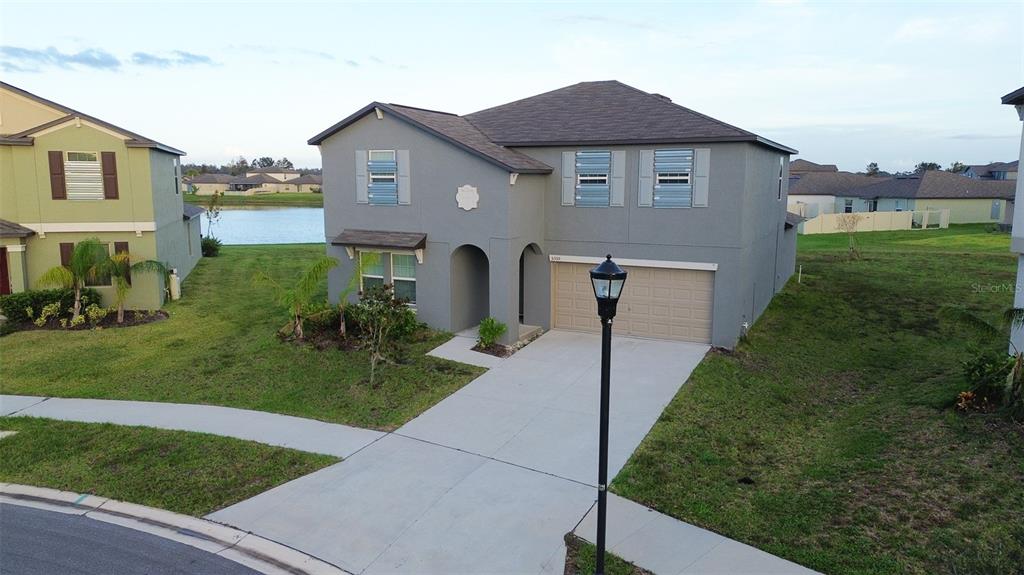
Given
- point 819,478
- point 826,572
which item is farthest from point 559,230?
point 826,572

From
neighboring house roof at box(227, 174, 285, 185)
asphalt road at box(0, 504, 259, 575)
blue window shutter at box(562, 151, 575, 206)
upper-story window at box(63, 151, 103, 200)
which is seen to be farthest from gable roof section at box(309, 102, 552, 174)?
neighboring house roof at box(227, 174, 285, 185)

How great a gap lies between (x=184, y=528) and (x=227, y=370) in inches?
256

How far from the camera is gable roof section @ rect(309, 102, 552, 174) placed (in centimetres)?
1594

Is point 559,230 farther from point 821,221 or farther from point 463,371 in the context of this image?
point 821,221

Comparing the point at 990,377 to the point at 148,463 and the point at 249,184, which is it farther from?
the point at 249,184

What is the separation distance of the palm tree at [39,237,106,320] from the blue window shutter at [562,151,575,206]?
1227cm

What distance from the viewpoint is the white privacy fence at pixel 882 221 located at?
1786 inches

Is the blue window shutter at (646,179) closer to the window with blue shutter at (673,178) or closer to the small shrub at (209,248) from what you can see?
the window with blue shutter at (673,178)

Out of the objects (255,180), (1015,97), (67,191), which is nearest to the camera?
(1015,97)

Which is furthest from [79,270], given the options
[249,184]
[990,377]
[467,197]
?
[249,184]

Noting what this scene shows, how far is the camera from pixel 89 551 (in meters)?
7.96

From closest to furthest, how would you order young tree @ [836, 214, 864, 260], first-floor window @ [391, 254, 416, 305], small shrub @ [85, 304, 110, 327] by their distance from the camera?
1. first-floor window @ [391, 254, 416, 305]
2. small shrub @ [85, 304, 110, 327]
3. young tree @ [836, 214, 864, 260]

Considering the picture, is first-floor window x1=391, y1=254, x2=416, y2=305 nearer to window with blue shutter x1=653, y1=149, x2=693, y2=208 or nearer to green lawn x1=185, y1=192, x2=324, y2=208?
window with blue shutter x1=653, y1=149, x2=693, y2=208

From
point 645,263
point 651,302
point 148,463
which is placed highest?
point 645,263
